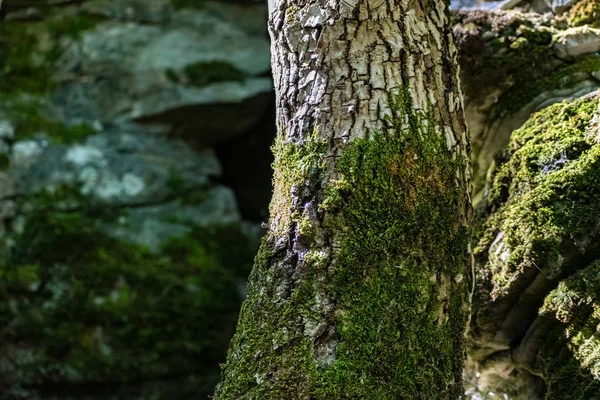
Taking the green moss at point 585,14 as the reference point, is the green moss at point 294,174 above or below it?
below

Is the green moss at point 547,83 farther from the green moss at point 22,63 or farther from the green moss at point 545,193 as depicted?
the green moss at point 22,63

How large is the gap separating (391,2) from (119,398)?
2961 mm

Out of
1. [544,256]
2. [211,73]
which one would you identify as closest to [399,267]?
[544,256]

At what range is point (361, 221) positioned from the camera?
1299mm

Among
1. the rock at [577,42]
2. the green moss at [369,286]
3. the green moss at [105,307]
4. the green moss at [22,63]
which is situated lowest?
the green moss at [105,307]

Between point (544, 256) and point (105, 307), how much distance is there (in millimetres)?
2717

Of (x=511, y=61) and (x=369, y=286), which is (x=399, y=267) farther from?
(x=511, y=61)

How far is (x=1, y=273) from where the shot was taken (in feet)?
11.1

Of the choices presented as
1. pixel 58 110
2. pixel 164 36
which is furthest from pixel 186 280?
pixel 164 36

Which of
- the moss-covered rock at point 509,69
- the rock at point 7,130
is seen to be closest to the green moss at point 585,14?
the moss-covered rock at point 509,69

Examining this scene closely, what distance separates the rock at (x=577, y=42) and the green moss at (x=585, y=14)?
0.06 meters

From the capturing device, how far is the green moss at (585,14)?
190 cm

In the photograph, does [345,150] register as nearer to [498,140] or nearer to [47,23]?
[498,140]

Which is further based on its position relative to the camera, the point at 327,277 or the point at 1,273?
the point at 1,273
